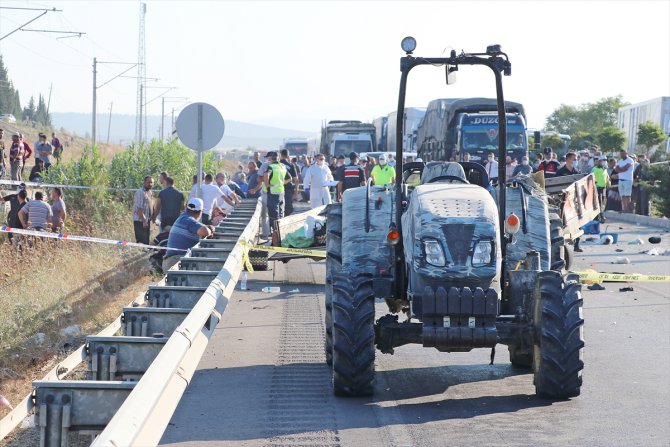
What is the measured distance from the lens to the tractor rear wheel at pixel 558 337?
9047 mm

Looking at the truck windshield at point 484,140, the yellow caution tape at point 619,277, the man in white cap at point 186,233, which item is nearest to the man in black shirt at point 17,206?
the man in white cap at point 186,233

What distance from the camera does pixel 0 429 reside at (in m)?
6.22

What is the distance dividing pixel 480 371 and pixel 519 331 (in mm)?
1558

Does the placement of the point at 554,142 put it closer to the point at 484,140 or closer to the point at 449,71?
the point at 484,140

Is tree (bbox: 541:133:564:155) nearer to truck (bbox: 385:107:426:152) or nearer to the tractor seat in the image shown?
truck (bbox: 385:107:426:152)

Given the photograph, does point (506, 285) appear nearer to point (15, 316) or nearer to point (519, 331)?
point (519, 331)

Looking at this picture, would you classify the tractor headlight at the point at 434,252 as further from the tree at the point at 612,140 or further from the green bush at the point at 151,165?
the tree at the point at 612,140

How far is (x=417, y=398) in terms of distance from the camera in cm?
960

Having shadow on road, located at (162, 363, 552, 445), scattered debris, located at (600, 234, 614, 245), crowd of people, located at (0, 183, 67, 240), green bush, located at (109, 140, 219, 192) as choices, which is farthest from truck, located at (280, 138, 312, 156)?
shadow on road, located at (162, 363, 552, 445)

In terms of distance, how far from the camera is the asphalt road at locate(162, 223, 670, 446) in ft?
27.0

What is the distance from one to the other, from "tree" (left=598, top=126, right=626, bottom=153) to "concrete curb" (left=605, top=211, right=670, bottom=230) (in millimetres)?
27642

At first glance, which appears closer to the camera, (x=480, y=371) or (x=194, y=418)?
(x=194, y=418)

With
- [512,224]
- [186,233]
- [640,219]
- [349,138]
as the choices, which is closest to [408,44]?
[512,224]

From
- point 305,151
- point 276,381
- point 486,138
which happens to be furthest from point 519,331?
point 305,151
